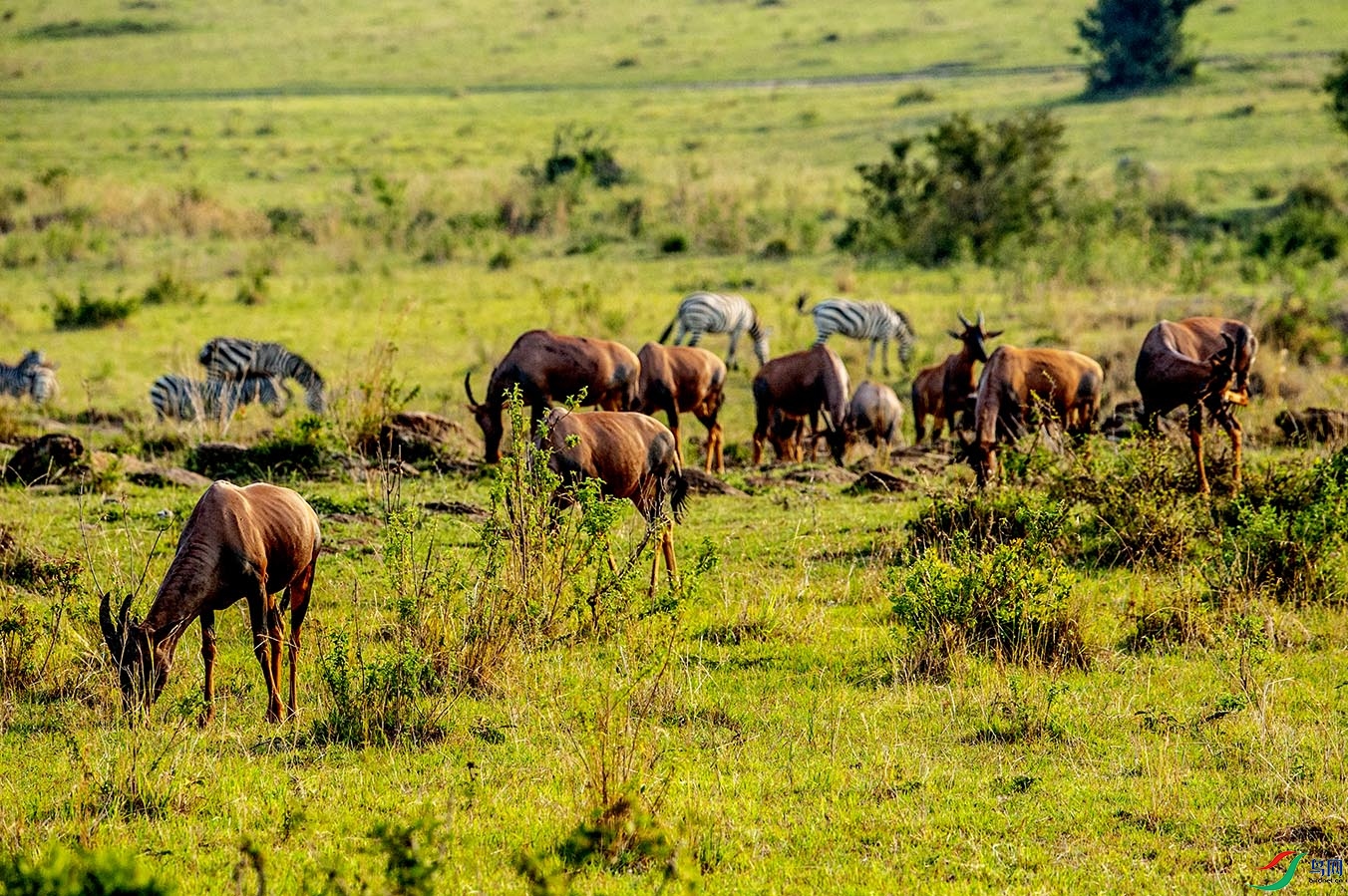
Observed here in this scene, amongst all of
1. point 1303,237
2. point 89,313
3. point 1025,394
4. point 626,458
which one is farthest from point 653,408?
point 1303,237

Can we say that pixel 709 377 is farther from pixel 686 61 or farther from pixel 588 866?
pixel 686 61

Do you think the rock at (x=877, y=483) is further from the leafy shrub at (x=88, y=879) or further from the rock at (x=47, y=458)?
the leafy shrub at (x=88, y=879)

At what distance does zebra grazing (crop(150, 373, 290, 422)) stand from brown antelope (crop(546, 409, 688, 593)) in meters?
7.15

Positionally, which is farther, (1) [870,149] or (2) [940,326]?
(1) [870,149]

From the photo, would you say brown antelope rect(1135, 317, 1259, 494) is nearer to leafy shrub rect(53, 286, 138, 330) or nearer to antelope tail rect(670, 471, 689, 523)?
antelope tail rect(670, 471, 689, 523)

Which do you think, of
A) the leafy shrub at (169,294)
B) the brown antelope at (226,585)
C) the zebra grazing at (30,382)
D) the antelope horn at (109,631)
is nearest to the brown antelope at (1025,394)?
the brown antelope at (226,585)

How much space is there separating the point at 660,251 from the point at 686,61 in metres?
45.7

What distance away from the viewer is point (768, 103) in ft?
190

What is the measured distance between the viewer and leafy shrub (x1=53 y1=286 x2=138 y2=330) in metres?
22.9

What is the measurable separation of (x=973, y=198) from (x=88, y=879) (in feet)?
84.2

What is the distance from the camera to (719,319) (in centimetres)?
2162

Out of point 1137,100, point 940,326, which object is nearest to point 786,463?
point 940,326

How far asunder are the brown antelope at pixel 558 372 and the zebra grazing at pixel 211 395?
12.2ft

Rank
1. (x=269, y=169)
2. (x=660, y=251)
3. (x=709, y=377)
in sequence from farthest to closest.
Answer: (x=269, y=169) → (x=660, y=251) → (x=709, y=377)
